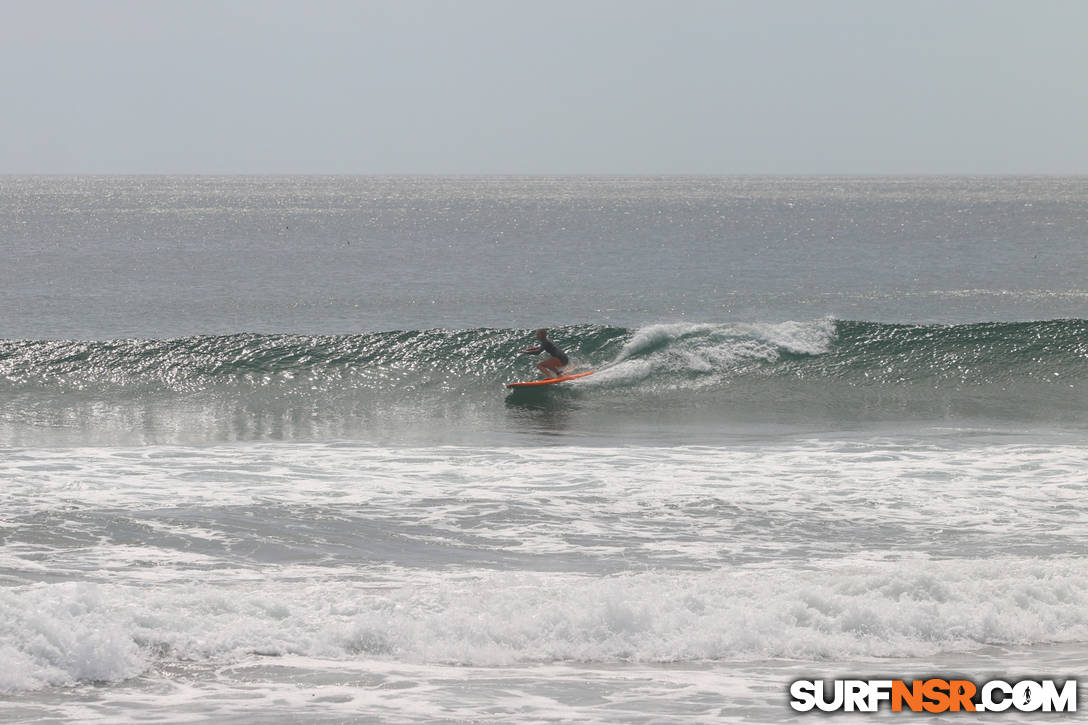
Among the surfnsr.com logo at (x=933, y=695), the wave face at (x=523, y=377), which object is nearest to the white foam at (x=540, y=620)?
the surfnsr.com logo at (x=933, y=695)

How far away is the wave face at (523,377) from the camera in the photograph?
887 inches

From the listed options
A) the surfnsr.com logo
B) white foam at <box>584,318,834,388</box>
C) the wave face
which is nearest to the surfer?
the wave face

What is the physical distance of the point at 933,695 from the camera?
890cm

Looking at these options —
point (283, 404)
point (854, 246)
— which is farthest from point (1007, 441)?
point (854, 246)

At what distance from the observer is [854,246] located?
8844 cm

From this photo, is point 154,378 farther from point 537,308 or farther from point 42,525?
point 537,308

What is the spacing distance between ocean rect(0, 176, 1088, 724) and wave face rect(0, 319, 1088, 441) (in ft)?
0.37

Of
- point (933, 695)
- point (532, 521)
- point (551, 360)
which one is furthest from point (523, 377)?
point (933, 695)

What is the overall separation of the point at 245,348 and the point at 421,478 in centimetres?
1348

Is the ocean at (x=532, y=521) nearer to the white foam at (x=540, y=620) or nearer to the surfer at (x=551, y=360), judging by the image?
the white foam at (x=540, y=620)

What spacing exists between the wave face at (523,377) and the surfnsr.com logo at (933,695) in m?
12.9

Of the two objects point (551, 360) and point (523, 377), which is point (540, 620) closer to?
point (551, 360)

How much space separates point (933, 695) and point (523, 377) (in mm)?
18254

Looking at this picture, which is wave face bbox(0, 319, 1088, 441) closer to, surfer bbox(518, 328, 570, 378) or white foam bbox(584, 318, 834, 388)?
white foam bbox(584, 318, 834, 388)
